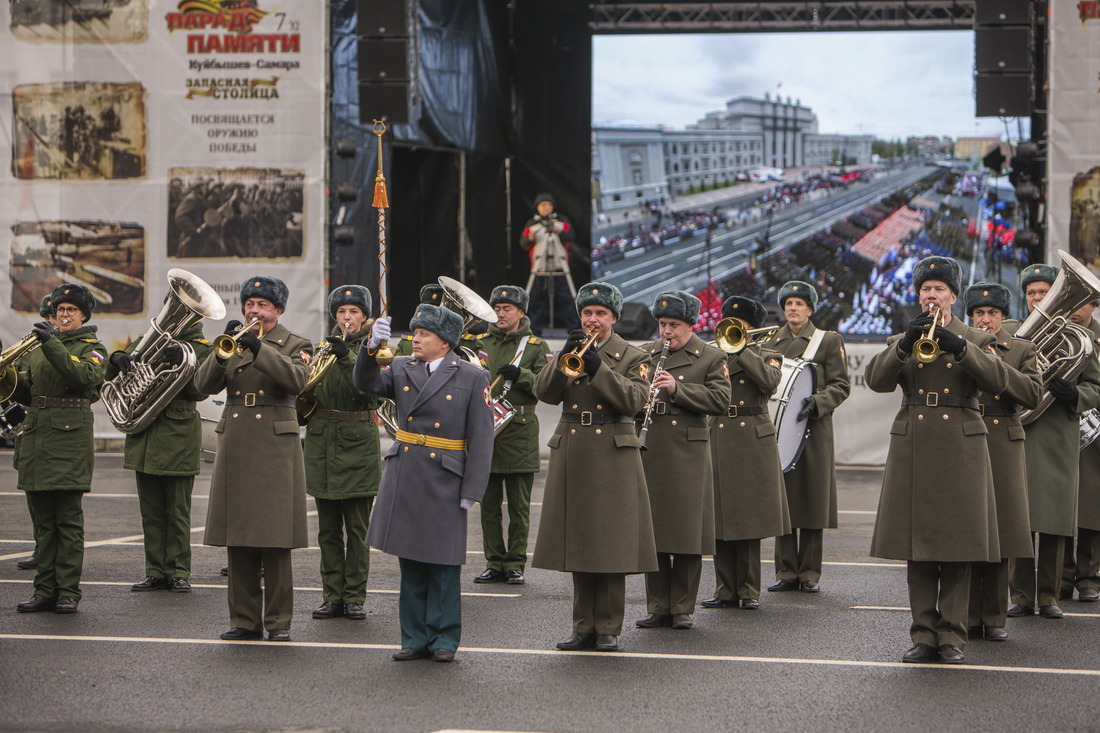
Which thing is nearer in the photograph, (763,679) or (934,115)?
(763,679)

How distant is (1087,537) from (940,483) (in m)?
2.90

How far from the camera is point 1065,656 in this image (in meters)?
8.22

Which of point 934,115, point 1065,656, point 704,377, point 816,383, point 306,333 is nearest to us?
point 1065,656

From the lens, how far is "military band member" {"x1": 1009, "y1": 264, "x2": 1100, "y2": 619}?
9.56 meters

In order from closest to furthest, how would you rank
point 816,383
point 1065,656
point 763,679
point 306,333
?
point 763,679 < point 1065,656 < point 816,383 < point 306,333

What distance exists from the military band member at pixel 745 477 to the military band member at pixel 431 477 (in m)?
2.37

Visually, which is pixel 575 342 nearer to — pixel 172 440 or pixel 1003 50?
pixel 172 440

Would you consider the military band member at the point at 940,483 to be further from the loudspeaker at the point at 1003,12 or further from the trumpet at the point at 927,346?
the loudspeaker at the point at 1003,12

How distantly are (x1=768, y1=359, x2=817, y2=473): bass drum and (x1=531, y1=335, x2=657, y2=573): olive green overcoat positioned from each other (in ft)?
8.48

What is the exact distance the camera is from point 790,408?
10.9m

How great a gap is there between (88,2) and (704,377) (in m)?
12.3

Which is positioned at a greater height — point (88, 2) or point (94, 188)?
point (88, 2)

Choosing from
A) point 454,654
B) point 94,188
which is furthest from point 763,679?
point 94,188

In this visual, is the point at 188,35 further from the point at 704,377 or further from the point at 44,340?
the point at 704,377
